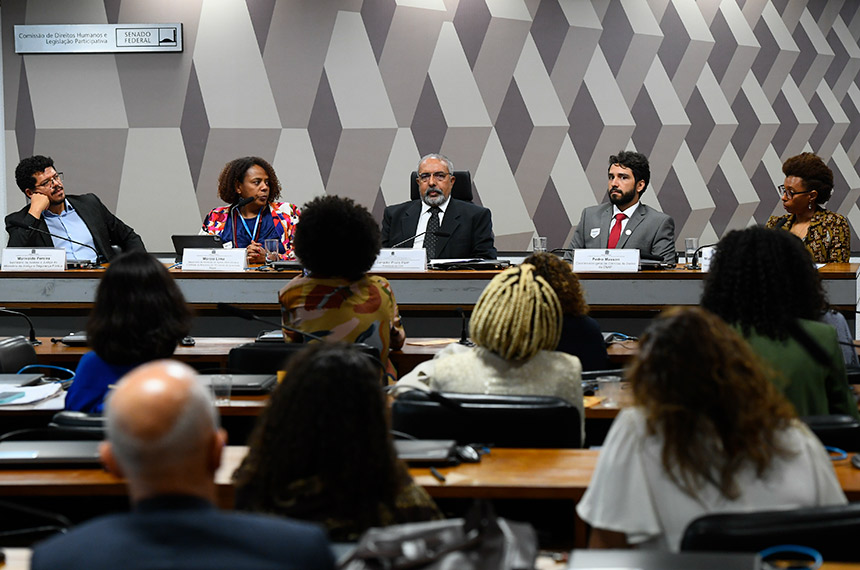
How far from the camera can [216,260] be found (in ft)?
15.1

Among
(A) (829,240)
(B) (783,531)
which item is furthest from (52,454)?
(A) (829,240)

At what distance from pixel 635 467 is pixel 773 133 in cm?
594

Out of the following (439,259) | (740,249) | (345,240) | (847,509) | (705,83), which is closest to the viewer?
(847,509)

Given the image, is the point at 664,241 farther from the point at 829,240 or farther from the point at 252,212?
the point at 252,212

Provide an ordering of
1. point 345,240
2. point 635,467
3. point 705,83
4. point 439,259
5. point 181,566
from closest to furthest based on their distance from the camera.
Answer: point 181,566
point 635,467
point 345,240
point 439,259
point 705,83

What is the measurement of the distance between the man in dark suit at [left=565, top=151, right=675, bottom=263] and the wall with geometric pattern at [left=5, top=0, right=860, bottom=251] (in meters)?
1.36

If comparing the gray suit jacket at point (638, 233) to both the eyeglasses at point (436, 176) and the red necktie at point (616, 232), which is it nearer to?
the red necktie at point (616, 232)

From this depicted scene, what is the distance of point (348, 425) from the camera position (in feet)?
4.29

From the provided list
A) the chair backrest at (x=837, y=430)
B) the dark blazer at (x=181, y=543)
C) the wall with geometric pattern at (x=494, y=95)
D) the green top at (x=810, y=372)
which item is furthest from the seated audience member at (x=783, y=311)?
the wall with geometric pattern at (x=494, y=95)

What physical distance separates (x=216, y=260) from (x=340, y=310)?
182 centimetres

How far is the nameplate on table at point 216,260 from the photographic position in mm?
4598

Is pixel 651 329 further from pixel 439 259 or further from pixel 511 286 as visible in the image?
pixel 439 259

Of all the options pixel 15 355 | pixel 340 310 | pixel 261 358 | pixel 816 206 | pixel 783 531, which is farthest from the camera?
pixel 816 206

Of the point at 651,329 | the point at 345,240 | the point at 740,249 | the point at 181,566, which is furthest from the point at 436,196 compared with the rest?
the point at 181,566
